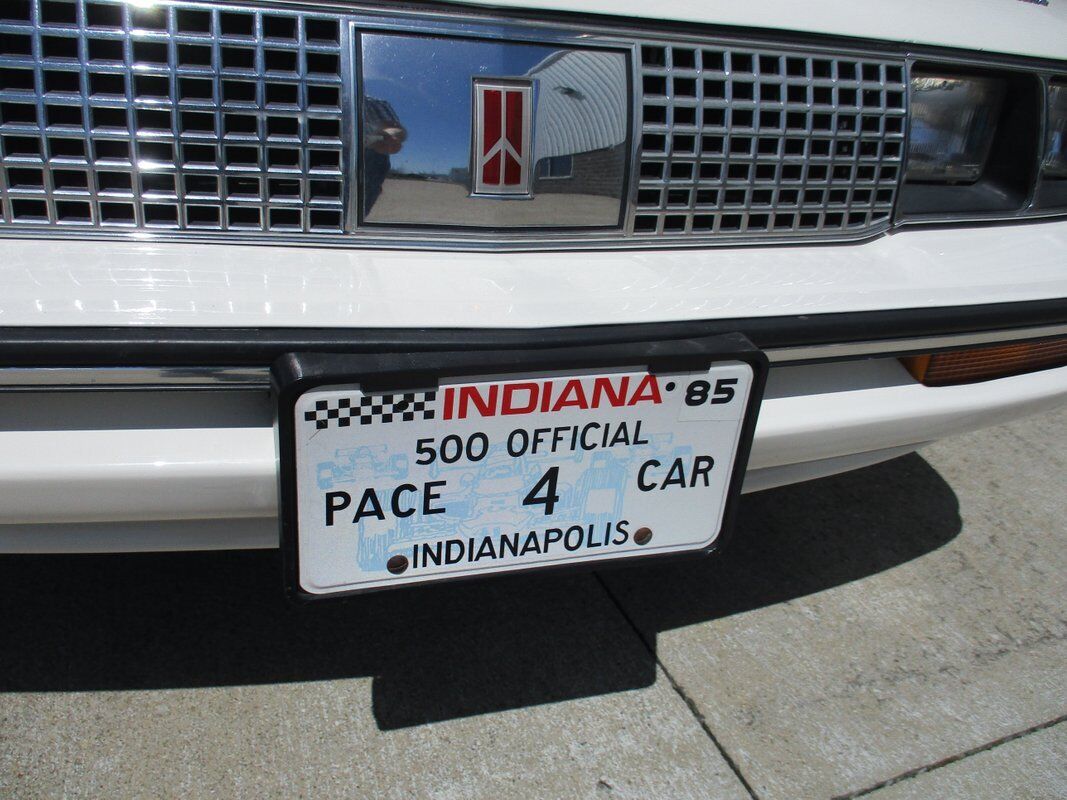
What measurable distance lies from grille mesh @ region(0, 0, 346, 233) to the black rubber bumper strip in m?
0.30

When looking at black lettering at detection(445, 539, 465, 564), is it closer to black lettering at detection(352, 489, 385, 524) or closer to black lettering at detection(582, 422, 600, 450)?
black lettering at detection(352, 489, 385, 524)

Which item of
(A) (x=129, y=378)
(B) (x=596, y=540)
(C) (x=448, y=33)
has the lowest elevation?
(B) (x=596, y=540)

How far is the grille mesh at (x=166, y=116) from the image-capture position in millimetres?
1346

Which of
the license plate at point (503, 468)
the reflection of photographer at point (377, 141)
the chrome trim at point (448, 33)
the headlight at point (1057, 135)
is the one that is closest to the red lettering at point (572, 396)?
the license plate at point (503, 468)

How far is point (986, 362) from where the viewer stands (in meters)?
1.82

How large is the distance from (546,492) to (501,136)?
57 centimetres

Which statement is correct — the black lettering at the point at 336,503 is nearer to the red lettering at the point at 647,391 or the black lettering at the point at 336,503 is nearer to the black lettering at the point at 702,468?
the red lettering at the point at 647,391

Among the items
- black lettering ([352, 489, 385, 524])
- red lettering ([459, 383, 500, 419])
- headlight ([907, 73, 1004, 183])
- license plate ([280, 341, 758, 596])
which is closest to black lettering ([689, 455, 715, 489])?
license plate ([280, 341, 758, 596])

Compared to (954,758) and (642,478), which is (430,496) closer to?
(642,478)

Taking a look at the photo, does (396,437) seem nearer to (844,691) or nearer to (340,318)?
(340,318)

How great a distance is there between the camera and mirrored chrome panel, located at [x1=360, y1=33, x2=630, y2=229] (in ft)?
4.75

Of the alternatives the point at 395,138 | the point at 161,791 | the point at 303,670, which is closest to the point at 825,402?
the point at 395,138

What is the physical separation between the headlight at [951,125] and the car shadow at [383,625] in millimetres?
974

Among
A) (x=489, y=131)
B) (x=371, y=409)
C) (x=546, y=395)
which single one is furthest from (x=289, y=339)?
(x=489, y=131)
